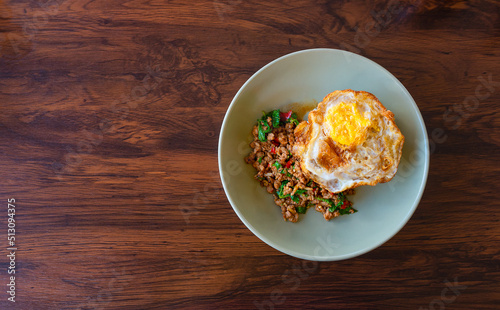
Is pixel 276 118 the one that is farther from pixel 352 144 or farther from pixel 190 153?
pixel 190 153

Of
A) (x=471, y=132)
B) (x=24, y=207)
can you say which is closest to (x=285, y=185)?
(x=471, y=132)

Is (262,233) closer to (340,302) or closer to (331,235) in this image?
(331,235)

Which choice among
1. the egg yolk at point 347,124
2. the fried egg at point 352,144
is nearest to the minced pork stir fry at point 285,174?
the fried egg at point 352,144

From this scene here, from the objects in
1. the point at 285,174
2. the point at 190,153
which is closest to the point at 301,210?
the point at 285,174

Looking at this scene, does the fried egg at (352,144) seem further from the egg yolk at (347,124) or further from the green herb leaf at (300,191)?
the green herb leaf at (300,191)

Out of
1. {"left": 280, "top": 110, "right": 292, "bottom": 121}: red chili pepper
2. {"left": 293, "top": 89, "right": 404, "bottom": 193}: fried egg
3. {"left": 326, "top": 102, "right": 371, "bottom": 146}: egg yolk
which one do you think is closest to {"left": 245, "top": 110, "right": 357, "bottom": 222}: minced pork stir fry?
{"left": 280, "top": 110, "right": 292, "bottom": 121}: red chili pepper

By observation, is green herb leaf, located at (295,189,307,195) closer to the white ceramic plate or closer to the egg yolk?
the white ceramic plate
